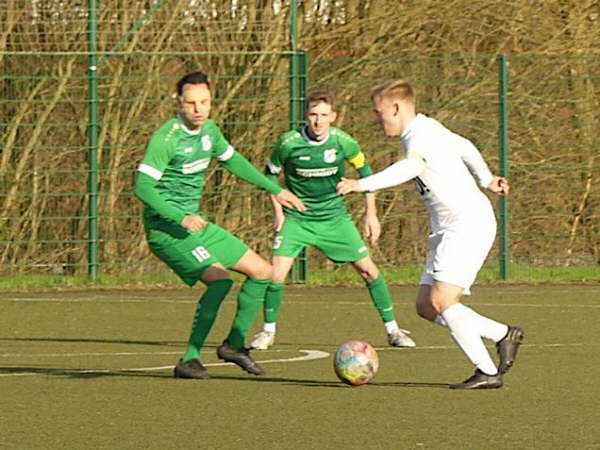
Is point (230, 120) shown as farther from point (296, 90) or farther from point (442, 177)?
point (442, 177)

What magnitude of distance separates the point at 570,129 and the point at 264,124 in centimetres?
334

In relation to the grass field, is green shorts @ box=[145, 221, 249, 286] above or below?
above

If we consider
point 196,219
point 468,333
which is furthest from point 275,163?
point 468,333

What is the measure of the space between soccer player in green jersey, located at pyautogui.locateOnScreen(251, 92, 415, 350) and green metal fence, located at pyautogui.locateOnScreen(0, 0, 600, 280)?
585cm

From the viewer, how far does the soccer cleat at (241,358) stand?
422 inches

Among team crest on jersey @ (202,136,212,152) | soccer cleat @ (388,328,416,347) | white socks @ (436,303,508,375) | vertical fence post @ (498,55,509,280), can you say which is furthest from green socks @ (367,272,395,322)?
vertical fence post @ (498,55,509,280)

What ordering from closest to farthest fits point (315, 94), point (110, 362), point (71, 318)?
point (110, 362)
point (315, 94)
point (71, 318)

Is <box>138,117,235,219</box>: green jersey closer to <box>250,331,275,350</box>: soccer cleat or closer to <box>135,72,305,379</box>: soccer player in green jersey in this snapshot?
<box>135,72,305,379</box>: soccer player in green jersey

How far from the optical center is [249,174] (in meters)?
10.9

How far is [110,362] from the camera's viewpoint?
11656mm

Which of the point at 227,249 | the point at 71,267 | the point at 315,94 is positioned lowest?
the point at 71,267

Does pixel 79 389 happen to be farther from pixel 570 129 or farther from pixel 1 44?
pixel 570 129

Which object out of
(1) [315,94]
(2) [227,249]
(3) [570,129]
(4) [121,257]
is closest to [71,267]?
(4) [121,257]

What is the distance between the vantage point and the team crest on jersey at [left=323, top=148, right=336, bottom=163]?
43.3ft
